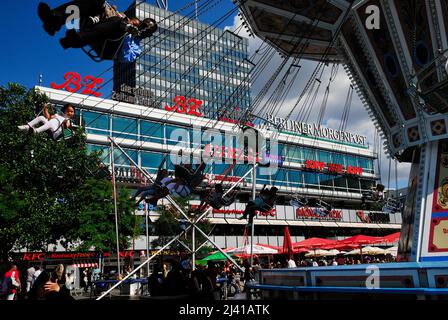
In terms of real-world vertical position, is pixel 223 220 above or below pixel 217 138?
below

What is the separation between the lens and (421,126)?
12102 mm

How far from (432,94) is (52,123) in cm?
900

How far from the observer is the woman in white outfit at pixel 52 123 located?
9.12 meters

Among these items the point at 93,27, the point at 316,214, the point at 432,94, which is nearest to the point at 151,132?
the point at 316,214

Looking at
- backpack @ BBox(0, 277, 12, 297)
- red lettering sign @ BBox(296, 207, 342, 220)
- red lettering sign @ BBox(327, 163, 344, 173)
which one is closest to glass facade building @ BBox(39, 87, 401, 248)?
red lettering sign @ BBox(296, 207, 342, 220)

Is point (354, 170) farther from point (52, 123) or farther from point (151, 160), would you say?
point (52, 123)

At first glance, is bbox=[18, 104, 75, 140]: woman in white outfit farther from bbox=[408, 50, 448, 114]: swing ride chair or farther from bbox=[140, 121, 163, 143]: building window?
bbox=[140, 121, 163, 143]: building window

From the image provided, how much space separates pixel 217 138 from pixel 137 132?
9538 mm

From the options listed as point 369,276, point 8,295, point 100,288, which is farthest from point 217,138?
point 369,276

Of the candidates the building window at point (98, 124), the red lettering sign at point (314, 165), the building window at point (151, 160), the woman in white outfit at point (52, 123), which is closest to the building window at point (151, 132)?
the building window at point (151, 160)

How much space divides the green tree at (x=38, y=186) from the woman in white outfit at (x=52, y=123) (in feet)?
41.9
